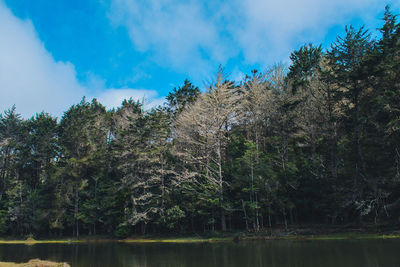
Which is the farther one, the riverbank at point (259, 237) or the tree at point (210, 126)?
the tree at point (210, 126)

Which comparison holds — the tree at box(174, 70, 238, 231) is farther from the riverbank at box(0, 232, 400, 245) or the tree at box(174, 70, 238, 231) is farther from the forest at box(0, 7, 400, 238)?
the riverbank at box(0, 232, 400, 245)

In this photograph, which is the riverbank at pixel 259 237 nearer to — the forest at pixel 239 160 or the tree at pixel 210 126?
the forest at pixel 239 160

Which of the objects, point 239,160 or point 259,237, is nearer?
point 259,237

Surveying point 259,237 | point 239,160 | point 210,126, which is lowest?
point 259,237

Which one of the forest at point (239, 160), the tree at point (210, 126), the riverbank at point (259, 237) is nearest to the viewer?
the riverbank at point (259, 237)

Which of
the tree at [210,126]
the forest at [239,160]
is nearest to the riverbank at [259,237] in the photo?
the forest at [239,160]

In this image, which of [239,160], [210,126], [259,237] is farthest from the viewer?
[210,126]

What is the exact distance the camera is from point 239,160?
34531 millimetres

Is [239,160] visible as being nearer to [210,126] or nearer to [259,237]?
[210,126]

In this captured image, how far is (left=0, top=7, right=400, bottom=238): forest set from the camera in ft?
91.8

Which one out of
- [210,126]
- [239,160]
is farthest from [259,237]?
[210,126]

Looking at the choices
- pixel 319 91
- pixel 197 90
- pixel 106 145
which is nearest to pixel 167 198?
pixel 106 145

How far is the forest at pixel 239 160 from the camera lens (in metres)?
28.0

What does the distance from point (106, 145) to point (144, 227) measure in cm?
2006
